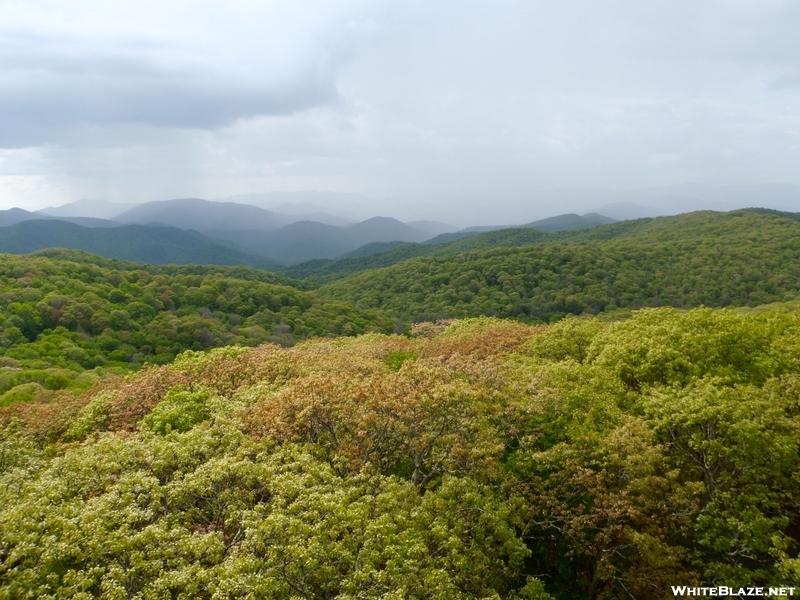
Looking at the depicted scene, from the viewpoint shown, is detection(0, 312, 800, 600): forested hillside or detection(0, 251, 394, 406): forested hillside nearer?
detection(0, 312, 800, 600): forested hillside

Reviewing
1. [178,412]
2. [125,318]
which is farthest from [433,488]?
[125,318]

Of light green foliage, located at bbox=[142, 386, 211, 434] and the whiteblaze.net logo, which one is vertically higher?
light green foliage, located at bbox=[142, 386, 211, 434]

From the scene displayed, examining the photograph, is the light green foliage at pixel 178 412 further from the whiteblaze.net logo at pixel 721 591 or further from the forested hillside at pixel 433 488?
the whiteblaze.net logo at pixel 721 591

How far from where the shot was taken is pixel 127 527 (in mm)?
10477

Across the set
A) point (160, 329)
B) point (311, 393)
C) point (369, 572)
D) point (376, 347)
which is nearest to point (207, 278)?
point (160, 329)

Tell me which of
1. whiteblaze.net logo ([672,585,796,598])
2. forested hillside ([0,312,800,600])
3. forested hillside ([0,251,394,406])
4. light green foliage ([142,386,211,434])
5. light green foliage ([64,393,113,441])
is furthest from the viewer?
forested hillside ([0,251,394,406])

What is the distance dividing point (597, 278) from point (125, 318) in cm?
11537

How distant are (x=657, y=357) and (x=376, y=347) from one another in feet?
70.6

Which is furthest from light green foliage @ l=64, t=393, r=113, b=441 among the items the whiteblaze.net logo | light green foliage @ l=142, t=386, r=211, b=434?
the whiteblaze.net logo

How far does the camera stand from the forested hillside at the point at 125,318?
202 ft

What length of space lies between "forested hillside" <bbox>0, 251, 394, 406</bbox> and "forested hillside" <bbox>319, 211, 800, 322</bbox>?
102 feet

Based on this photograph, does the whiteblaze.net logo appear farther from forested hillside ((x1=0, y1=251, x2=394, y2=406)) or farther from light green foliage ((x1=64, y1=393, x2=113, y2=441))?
forested hillside ((x1=0, y1=251, x2=394, y2=406))

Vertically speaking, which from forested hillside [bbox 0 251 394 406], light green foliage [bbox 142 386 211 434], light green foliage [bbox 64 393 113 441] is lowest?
forested hillside [bbox 0 251 394 406]

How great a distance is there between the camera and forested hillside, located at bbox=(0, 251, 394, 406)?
61.6 m
